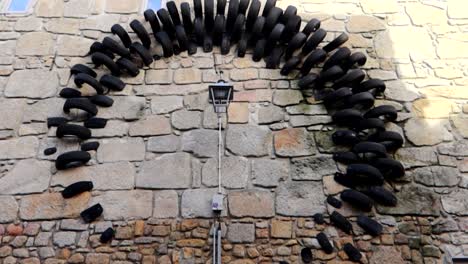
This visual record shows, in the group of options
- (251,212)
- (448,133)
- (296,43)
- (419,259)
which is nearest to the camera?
(419,259)

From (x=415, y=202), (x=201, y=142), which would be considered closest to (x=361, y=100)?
(x=415, y=202)

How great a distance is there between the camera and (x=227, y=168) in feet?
9.55

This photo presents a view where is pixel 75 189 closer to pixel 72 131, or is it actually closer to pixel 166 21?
pixel 72 131

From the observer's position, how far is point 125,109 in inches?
123

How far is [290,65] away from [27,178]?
76.8 inches

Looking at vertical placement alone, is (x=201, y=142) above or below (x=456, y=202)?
above

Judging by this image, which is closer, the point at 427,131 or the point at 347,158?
the point at 347,158

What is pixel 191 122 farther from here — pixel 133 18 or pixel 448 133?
pixel 448 133

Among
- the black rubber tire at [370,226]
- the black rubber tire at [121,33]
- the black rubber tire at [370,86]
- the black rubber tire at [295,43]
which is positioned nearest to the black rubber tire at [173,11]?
the black rubber tire at [121,33]

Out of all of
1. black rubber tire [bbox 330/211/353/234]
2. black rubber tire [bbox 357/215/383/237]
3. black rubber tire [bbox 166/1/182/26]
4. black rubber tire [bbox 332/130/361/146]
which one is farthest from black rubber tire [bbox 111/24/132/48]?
black rubber tire [bbox 357/215/383/237]

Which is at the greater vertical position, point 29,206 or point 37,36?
point 37,36

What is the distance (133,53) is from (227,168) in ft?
3.84

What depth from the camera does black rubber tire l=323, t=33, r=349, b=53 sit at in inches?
126

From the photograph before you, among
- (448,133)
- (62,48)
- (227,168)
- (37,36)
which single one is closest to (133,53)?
(62,48)
